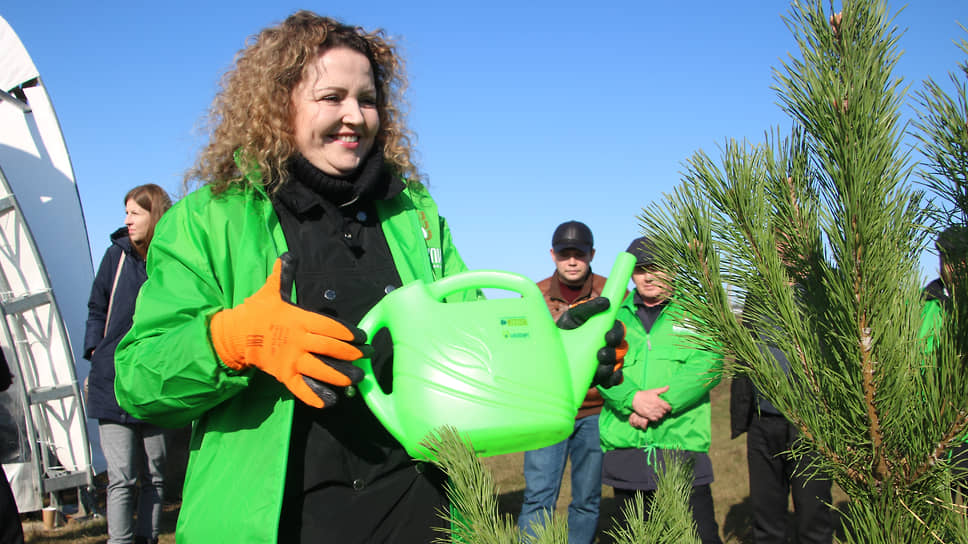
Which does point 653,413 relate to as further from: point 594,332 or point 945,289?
point 945,289

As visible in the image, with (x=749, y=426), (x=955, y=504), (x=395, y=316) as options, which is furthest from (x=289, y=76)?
(x=749, y=426)

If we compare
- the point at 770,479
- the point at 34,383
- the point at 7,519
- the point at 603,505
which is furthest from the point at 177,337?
the point at 34,383

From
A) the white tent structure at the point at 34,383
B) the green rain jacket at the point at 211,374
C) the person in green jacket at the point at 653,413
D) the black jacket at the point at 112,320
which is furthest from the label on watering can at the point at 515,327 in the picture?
the white tent structure at the point at 34,383

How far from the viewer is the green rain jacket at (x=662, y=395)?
3.20 meters

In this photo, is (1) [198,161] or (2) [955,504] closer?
(2) [955,504]

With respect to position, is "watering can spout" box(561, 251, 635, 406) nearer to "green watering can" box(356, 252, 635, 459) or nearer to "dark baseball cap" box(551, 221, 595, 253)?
"green watering can" box(356, 252, 635, 459)

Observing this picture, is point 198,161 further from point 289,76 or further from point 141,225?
point 141,225

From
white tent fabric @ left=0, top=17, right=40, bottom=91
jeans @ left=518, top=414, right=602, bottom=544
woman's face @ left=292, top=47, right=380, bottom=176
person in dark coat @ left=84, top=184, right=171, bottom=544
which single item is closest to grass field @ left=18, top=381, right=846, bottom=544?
jeans @ left=518, top=414, right=602, bottom=544

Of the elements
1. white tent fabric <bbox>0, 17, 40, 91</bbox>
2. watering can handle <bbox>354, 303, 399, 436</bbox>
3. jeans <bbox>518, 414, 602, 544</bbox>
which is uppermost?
white tent fabric <bbox>0, 17, 40, 91</bbox>

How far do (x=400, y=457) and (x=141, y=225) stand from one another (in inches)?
115

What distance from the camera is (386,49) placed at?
1762mm

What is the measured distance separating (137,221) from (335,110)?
279 cm

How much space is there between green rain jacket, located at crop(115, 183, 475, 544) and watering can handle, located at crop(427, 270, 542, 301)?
40 cm

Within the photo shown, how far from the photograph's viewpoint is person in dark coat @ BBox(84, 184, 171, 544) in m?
3.56
